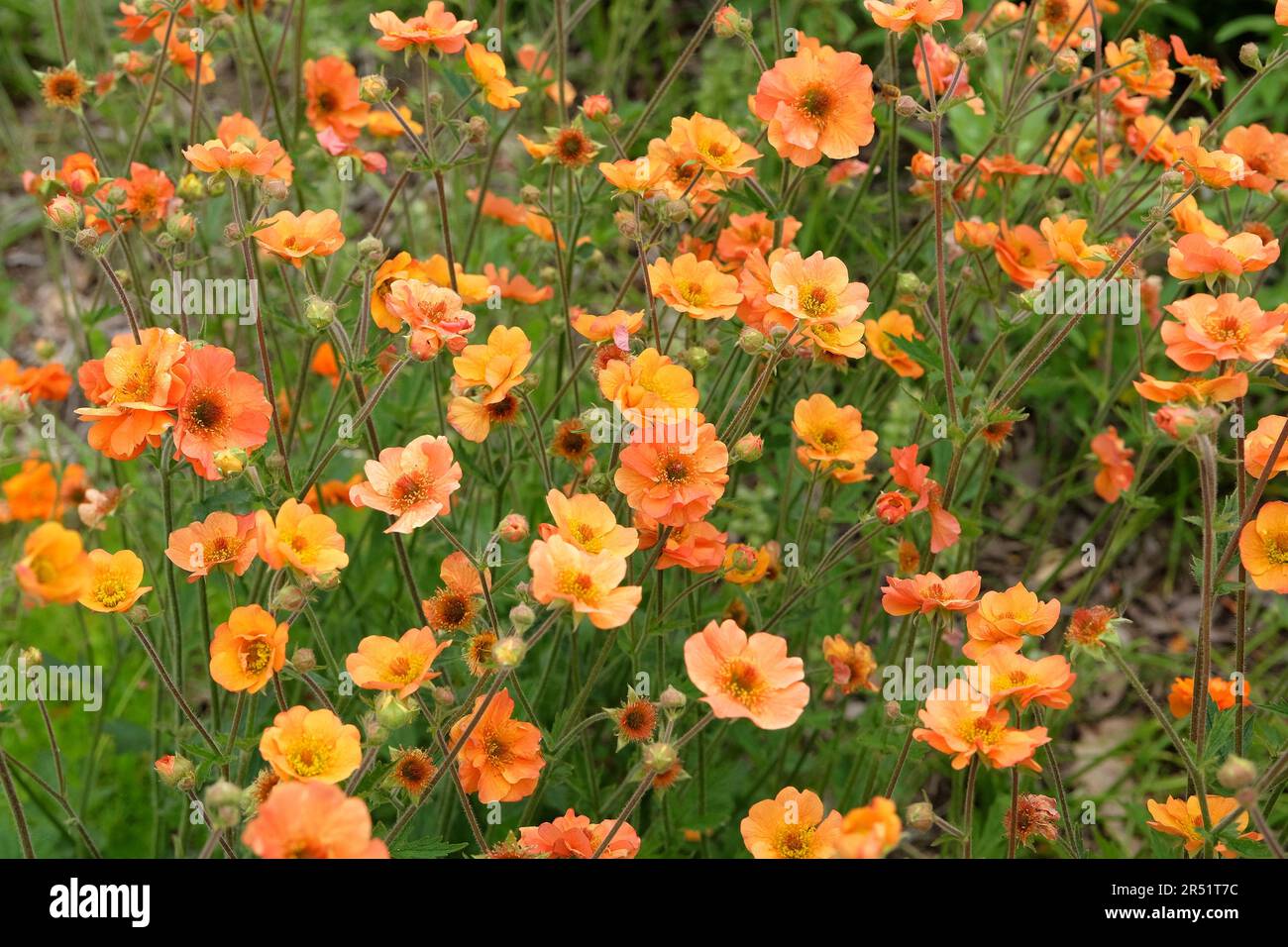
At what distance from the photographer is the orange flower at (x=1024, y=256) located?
9.55ft

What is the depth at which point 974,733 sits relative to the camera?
2.04 m

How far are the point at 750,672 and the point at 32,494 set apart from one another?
2.38 meters

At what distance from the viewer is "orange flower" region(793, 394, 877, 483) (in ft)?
8.85

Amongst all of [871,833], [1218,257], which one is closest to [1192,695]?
[1218,257]

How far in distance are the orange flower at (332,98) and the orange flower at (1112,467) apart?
91.4 inches

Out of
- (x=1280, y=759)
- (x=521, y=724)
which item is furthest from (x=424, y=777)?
(x=1280, y=759)

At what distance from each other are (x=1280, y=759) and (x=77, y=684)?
8.43ft

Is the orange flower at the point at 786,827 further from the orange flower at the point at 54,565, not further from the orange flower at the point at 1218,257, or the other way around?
the orange flower at the point at 1218,257

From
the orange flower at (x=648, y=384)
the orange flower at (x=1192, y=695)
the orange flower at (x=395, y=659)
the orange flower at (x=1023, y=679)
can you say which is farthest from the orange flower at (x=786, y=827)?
the orange flower at (x=1192, y=695)

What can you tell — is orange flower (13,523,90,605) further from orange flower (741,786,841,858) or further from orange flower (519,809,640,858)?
orange flower (741,786,841,858)

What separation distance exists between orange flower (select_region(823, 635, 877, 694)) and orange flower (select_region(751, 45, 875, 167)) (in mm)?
1207

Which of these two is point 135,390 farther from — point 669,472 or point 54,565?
point 669,472
